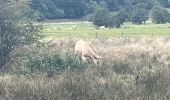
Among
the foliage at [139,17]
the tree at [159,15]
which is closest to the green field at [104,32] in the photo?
the tree at [159,15]

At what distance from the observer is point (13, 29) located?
19.9 m

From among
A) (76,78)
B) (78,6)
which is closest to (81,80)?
(76,78)

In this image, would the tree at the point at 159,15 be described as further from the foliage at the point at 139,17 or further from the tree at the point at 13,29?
the tree at the point at 13,29

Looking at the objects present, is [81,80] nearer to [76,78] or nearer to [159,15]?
[76,78]

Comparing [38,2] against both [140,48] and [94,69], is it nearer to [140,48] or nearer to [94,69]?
[140,48]

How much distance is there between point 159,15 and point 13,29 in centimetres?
4538

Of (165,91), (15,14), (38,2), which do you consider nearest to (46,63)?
(15,14)

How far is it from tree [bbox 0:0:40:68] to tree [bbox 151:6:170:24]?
146ft

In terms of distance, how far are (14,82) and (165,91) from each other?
4044mm

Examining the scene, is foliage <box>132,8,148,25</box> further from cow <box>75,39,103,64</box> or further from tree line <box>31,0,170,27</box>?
cow <box>75,39,103,64</box>

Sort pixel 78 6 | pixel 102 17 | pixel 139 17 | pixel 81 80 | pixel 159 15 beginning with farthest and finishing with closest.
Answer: pixel 78 6
pixel 139 17
pixel 159 15
pixel 102 17
pixel 81 80

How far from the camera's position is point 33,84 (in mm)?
13359

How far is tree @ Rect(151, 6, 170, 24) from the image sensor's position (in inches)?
2522

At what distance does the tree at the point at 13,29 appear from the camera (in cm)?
1962
